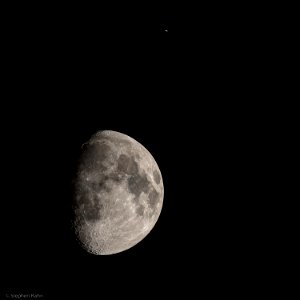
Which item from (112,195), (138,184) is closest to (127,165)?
(138,184)

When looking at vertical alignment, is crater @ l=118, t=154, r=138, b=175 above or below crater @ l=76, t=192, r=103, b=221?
above

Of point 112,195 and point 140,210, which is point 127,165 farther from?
point 140,210

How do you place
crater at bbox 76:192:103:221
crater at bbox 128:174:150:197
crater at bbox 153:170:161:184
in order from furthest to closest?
crater at bbox 153:170:161:184 → crater at bbox 128:174:150:197 → crater at bbox 76:192:103:221

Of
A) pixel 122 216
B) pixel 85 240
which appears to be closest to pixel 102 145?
pixel 122 216

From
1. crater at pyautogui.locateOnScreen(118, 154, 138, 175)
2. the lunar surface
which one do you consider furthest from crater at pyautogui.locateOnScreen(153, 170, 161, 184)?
crater at pyautogui.locateOnScreen(118, 154, 138, 175)

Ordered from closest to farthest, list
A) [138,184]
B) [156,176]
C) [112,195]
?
[112,195], [138,184], [156,176]

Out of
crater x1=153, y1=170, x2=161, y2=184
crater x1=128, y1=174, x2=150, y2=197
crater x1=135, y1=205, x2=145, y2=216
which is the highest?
crater x1=153, y1=170, x2=161, y2=184

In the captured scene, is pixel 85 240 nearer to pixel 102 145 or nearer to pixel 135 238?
pixel 135 238

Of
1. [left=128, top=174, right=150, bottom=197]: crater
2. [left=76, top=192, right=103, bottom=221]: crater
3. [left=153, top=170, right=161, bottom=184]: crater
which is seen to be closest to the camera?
[left=76, top=192, right=103, bottom=221]: crater

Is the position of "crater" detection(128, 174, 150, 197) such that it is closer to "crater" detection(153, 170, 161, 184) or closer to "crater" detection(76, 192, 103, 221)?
"crater" detection(153, 170, 161, 184)
